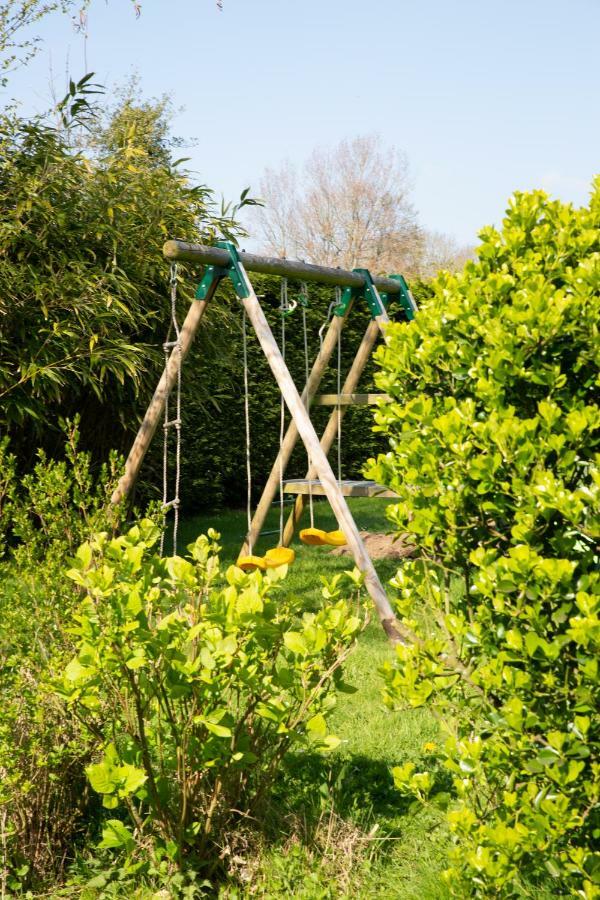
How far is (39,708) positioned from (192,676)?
0.58 metres

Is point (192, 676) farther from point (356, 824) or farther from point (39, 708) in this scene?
point (356, 824)

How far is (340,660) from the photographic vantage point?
2.42m

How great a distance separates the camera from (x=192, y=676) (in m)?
2.22

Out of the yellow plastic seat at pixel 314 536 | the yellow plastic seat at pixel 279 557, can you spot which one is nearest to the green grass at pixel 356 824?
the yellow plastic seat at pixel 279 557

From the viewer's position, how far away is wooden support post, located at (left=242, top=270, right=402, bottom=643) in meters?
4.55

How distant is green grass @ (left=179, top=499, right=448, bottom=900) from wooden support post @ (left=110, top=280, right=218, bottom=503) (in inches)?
82.2

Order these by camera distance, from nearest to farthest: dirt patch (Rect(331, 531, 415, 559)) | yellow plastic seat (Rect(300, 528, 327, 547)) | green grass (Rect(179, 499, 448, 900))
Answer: green grass (Rect(179, 499, 448, 900)), yellow plastic seat (Rect(300, 528, 327, 547)), dirt patch (Rect(331, 531, 415, 559))

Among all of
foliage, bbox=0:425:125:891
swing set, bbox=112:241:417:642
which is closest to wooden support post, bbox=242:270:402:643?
swing set, bbox=112:241:417:642

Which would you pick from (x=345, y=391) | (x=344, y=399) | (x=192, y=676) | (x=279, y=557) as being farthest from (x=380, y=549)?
(x=192, y=676)

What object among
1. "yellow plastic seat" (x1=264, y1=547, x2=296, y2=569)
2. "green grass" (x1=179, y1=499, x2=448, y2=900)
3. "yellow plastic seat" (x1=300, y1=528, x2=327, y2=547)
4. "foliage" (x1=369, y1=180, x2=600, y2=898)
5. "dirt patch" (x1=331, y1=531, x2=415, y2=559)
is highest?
"foliage" (x1=369, y1=180, x2=600, y2=898)

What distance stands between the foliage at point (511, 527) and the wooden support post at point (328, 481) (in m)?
2.19

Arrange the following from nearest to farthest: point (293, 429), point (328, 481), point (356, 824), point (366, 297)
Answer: point (356, 824) → point (328, 481) → point (366, 297) → point (293, 429)

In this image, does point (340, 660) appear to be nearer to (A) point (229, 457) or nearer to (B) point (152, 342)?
(B) point (152, 342)

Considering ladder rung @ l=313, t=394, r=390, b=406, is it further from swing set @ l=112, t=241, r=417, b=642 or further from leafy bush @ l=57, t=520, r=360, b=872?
leafy bush @ l=57, t=520, r=360, b=872
